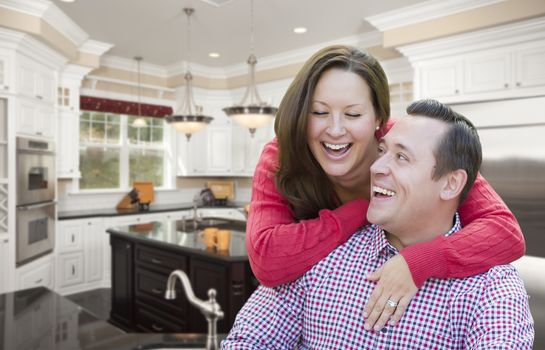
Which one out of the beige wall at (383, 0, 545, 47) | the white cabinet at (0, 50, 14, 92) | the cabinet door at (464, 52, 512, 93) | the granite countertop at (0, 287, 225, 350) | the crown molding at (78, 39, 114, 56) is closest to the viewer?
the granite countertop at (0, 287, 225, 350)

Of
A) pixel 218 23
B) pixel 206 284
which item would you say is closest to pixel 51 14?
pixel 218 23

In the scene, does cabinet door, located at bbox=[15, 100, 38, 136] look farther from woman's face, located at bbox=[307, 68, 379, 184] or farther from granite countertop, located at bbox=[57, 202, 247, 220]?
woman's face, located at bbox=[307, 68, 379, 184]

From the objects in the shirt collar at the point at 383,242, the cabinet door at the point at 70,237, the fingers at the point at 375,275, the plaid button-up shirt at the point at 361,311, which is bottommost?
the cabinet door at the point at 70,237

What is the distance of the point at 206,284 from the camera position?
3.09 metres

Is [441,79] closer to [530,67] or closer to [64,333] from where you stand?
[530,67]

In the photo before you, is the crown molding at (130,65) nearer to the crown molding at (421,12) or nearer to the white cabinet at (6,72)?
Result: the white cabinet at (6,72)

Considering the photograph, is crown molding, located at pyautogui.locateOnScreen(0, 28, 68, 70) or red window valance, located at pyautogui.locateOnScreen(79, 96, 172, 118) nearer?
crown molding, located at pyautogui.locateOnScreen(0, 28, 68, 70)

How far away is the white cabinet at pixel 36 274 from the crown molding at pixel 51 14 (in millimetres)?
2332

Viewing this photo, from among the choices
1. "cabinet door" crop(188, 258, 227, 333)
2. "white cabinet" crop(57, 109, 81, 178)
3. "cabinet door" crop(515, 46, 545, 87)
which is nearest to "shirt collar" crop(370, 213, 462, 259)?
"cabinet door" crop(188, 258, 227, 333)

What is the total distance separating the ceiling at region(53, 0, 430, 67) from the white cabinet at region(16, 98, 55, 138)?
963 mm

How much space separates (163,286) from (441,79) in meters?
3.01

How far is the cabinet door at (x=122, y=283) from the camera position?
3.83 meters

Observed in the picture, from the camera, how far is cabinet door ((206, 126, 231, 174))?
6836 millimetres

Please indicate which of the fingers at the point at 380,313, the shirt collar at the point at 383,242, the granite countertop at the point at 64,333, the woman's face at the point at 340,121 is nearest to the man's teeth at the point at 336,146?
the woman's face at the point at 340,121
